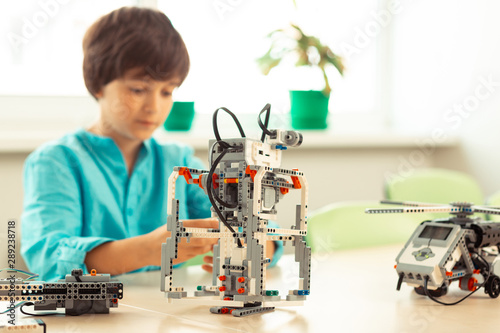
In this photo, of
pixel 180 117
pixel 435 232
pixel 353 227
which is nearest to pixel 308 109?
pixel 180 117

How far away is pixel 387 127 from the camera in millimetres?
3033

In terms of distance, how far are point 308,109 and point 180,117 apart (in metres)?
0.54

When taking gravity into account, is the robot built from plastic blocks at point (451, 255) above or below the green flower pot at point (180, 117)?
below

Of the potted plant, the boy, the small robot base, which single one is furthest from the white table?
the potted plant

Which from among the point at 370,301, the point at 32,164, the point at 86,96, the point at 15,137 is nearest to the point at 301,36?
the point at 86,96

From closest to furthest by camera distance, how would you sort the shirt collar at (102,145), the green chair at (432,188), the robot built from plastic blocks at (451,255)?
1. the robot built from plastic blocks at (451,255)
2. the shirt collar at (102,145)
3. the green chair at (432,188)

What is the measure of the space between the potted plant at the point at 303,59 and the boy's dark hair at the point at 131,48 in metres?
0.91

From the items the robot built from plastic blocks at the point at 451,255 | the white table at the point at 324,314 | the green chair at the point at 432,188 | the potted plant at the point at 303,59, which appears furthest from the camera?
the potted plant at the point at 303,59

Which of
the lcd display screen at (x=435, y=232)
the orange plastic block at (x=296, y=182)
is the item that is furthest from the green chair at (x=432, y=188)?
the orange plastic block at (x=296, y=182)

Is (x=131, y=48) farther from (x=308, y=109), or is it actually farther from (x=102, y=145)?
(x=308, y=109)

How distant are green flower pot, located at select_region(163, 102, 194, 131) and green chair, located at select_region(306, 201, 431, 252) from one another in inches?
28.3

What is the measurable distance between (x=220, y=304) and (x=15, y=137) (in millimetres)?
1207

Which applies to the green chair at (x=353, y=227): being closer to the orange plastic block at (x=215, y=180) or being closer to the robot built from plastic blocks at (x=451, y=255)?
the robot built from plastic blocks at (x=451, y=255)

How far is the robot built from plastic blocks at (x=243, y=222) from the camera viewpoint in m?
0.86
